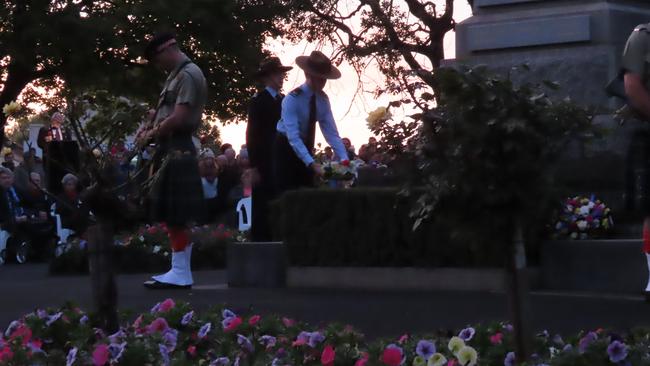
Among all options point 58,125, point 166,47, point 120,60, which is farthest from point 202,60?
point 58,125

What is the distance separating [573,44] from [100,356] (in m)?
5.39

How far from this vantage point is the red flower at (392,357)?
17.2ft

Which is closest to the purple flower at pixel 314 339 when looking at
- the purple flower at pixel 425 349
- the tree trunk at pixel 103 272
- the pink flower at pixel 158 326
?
the purple flower at pixel 425 349

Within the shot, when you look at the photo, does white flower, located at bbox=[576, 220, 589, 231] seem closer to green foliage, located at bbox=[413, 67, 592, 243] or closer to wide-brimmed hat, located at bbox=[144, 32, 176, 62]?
wide-brimmed hat, located at bbox=[144, 32, 176, 62]

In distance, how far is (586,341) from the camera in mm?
5375

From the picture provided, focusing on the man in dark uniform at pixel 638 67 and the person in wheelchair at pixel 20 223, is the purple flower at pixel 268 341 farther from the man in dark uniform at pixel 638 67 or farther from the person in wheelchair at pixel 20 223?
the person in wheelchair at pixel 20 223

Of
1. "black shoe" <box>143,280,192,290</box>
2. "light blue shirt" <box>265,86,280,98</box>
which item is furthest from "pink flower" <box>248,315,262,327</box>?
"light blue shirt" <box>265,86,280,98</box>

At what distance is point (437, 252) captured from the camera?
9555 mm

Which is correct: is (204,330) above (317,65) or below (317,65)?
below

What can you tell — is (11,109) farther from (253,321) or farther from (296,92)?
(296,92)

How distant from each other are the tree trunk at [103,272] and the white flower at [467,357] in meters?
1.53

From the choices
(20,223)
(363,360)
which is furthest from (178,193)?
(20,223)

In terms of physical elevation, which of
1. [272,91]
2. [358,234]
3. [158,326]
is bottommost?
[158,326]

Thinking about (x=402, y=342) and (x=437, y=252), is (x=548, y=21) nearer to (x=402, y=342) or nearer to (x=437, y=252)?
(x=437, y=252)
